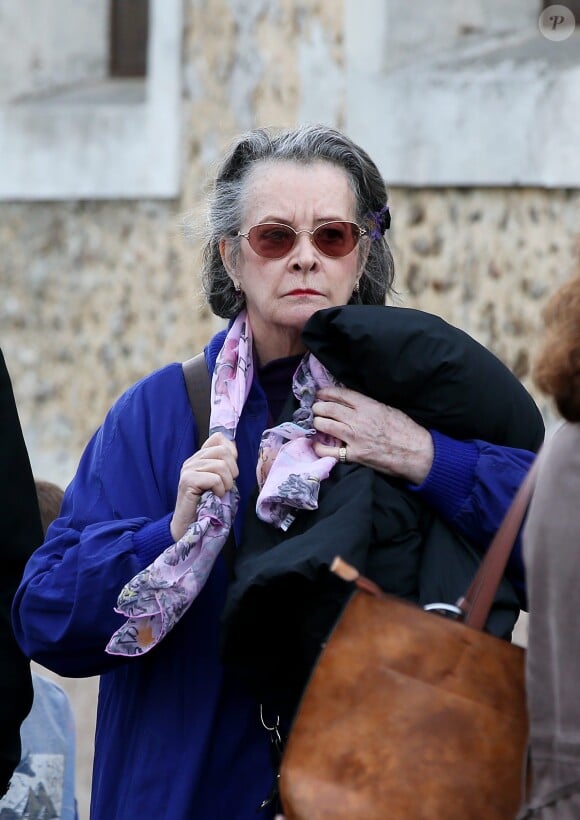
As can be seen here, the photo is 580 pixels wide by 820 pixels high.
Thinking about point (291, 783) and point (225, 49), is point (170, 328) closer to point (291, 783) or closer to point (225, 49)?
point (225, 49)

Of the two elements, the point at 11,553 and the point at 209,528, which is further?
the point at 11,553

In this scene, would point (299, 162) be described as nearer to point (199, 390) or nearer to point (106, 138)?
point (199, 390)

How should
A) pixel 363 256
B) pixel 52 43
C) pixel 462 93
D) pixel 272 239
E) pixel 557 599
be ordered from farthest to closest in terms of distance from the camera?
pixel 52 43 → pixel 462 93 → pixel 363 256 → pixel 272 239 → pixel 557 599

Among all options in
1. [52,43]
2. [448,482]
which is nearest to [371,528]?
[448,482]

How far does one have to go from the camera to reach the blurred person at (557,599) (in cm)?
203

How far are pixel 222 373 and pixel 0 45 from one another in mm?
6051

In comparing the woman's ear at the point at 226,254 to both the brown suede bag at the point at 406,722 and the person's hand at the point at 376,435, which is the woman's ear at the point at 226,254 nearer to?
the person's hand at the point at 376,435

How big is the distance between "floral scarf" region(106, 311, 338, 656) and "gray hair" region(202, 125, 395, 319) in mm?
370

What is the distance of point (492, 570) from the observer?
2.21 m

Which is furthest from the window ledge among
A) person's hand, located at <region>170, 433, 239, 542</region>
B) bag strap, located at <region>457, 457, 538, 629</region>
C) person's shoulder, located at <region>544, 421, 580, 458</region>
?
person's shoulder, located at <region>544, 421, 580, 458</region>

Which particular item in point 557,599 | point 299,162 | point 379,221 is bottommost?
point 557,599

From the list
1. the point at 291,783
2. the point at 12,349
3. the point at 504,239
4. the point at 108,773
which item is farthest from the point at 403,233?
the point at 291,783

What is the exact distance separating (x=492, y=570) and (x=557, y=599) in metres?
0.19

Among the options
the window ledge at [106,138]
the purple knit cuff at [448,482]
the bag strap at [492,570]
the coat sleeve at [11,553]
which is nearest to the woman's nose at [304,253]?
the purple knit cuff at [448,482]
